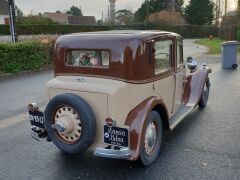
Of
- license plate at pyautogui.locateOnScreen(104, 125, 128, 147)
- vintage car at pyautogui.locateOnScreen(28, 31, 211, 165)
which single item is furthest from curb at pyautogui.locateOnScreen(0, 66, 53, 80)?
→ license plate at pyautogui.locateOnScreen(104, 125, 128, 147)

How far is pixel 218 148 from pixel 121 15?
6810 cm

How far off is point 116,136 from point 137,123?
30cm

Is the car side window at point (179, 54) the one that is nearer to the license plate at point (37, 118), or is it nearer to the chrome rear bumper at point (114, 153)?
the chrome rear bumper at point (114, 153)

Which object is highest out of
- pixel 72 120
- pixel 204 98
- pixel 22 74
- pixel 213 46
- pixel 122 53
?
pixel 122 53

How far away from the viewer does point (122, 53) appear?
13.1 feet

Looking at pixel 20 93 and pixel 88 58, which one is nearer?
pixel 88 58

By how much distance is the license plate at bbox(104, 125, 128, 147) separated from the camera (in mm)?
3721

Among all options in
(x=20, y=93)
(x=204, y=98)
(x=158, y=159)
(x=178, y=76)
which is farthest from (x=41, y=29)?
(x=158, y=159)

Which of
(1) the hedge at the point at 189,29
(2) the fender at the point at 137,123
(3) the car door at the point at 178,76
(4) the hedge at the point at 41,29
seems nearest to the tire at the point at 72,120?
A: (2) the fender at the point at 137,123

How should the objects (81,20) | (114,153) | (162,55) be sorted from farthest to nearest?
(81,20) → (162,55) → (114,153)

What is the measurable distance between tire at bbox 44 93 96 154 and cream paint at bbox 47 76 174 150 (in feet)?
0.40

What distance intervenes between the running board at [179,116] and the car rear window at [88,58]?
1473 millimetres

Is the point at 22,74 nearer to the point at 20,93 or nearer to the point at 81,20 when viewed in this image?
the point at 20,93

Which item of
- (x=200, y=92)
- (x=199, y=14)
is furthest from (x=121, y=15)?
(x=200, y=92)
